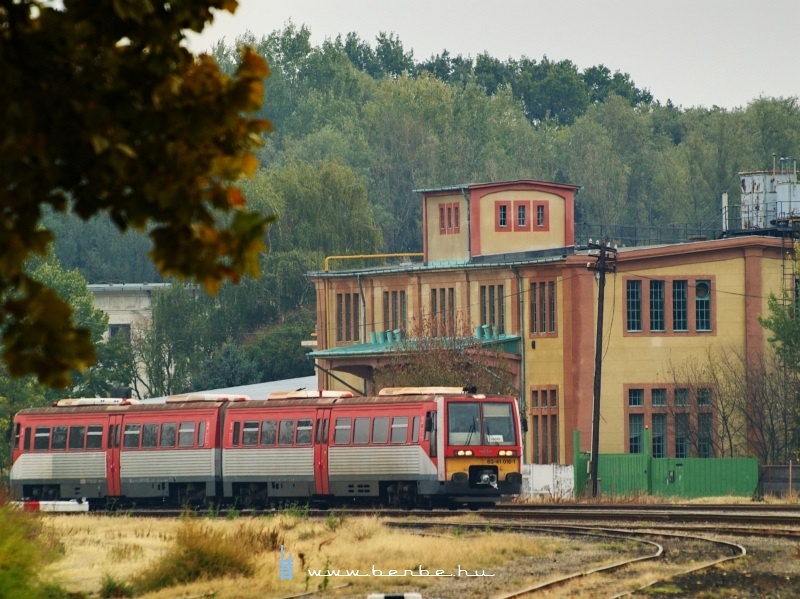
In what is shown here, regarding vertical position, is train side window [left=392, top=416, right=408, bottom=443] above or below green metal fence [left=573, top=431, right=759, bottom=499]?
above

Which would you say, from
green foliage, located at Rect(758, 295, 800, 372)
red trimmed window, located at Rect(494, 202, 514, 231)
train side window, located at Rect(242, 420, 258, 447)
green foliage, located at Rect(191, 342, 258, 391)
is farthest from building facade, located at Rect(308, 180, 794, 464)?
green foliage, located at Rect(191, 342, 258, 391)

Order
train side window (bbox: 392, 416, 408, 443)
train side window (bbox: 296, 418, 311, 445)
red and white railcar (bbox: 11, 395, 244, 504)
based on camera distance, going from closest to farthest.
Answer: train side window (bbox: 392, 416, 408, 443) → train side window (bbox: 296, 418, 311, 445) → red and white railcar (bbox: 11, 395, 244, 504)

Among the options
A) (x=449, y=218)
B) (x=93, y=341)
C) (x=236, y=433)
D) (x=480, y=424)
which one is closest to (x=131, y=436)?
(x=236, y=433)

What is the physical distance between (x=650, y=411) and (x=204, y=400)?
866 inches

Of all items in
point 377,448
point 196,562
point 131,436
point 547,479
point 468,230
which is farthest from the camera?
point 468,230

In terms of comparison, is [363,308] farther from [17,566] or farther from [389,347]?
[17,566]

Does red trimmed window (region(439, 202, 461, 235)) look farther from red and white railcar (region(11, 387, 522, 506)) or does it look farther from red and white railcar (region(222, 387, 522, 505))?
red and white railcar (region(222, 387, 522, 505))

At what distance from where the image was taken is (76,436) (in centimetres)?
4300

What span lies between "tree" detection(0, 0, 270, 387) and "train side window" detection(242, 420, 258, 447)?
3347 cm

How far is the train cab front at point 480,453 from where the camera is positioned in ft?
121

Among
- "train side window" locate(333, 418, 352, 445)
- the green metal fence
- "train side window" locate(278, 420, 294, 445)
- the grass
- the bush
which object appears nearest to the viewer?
the bush

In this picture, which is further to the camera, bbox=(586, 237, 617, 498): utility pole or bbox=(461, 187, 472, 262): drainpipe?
bbox=(461, 187, 472, 262): drainpipe

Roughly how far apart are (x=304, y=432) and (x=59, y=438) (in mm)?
7662

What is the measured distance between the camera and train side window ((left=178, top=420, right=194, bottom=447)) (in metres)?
41.1
